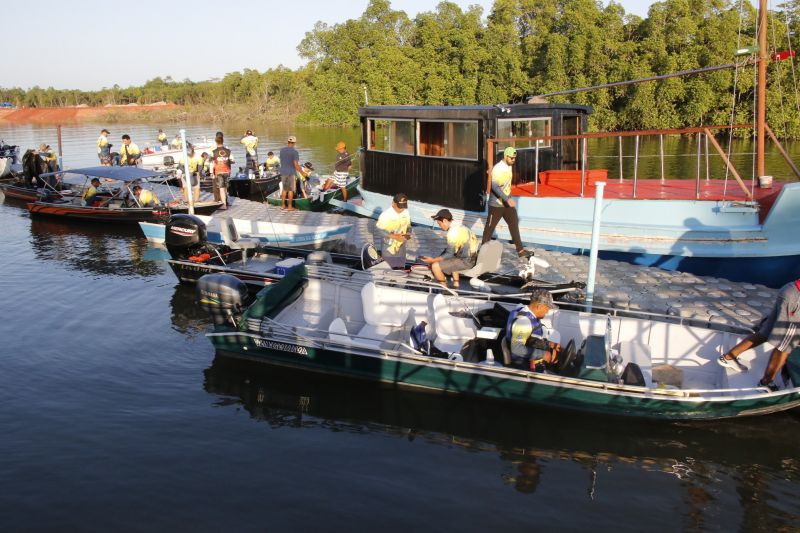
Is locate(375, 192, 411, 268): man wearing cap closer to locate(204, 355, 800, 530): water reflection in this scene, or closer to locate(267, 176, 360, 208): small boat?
locate(204, 355, 800, 530): water reflection

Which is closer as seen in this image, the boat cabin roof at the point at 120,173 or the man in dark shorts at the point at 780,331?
the man in dark shorts at the point at 780,331

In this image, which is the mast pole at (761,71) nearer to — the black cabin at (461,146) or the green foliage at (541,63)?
the black cabin at (461,146)

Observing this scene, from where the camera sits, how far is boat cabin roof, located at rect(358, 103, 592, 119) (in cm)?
1477

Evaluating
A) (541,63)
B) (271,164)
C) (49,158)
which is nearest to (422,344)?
(271,164)

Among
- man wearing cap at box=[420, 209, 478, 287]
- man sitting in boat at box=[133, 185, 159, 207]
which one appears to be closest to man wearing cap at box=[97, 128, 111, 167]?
man sitting in boat at box=[133, 185, 159, 207]

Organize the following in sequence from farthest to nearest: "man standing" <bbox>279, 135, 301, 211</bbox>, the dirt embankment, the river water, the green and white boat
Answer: the dirt embankment → "man standing" <bbox>279, 135, 301, 211</bbox> → the green and white boat → the river water

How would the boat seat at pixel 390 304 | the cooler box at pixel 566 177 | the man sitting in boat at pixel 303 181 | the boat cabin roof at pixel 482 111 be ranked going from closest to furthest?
1. the boat seat at pixel 390 304
2. the boat cabin roof at pixel 482 111
3. the cooler box at pixel 566 177
4. the man sitting in boat at pixel 303 181

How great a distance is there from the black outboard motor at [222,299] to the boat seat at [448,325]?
3152 mm

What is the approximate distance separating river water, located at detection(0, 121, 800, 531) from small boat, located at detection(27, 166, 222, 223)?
8.70 metres

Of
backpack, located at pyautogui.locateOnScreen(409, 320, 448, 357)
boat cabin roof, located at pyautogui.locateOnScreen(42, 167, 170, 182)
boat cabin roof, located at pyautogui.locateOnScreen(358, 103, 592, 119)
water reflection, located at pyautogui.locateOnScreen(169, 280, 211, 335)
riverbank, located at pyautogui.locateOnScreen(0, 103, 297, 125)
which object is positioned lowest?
water reflection, located at pyautogui.locateOnScreen(169, 280, 211, 335)

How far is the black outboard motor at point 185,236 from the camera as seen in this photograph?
13.6 metres

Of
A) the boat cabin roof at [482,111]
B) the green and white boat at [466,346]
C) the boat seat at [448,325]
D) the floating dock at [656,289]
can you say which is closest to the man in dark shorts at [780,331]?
the green and white boat at [466,346]

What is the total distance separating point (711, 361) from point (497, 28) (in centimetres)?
5090

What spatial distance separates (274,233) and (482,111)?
568cm
